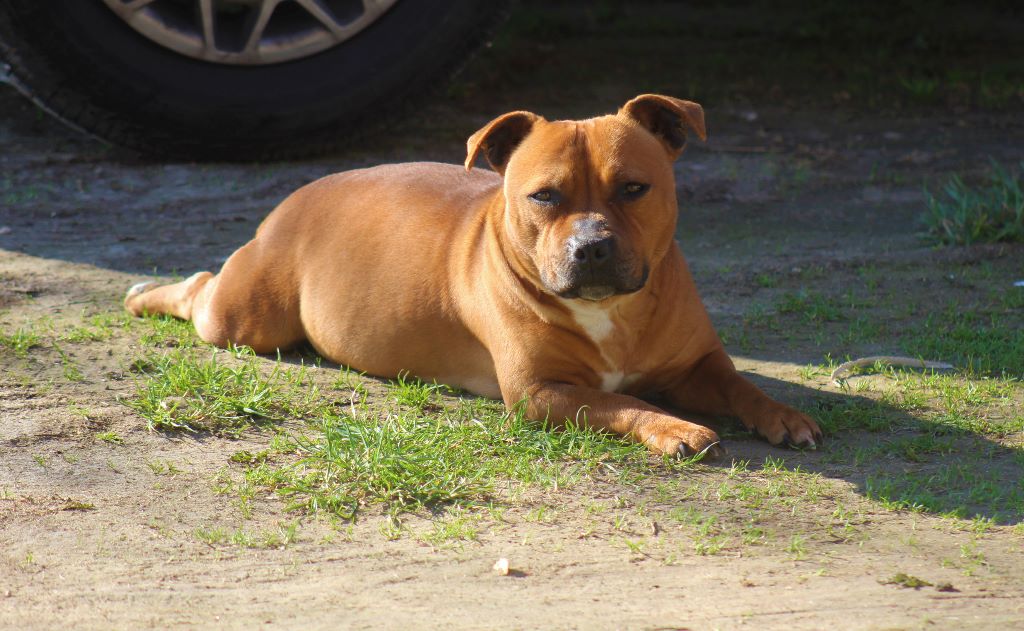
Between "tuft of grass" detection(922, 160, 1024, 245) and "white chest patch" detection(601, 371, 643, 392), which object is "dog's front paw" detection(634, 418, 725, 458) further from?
"tuft of grass" detection(922, 160, 1024, 245)

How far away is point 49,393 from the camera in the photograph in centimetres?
411

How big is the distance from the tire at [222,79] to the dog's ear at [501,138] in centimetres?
227

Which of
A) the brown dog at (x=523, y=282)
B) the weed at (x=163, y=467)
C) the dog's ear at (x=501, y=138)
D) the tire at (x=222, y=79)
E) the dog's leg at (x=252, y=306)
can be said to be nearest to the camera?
the weed at (x=163, y=467)

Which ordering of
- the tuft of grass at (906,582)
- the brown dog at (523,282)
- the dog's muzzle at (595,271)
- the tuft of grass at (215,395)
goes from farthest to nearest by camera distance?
the tuft of grass at (215,395) → the brown dog at (523,282) → the dog's muzzle at (595,271) → the tuft of grass at (906,582)

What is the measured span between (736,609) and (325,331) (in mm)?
2197

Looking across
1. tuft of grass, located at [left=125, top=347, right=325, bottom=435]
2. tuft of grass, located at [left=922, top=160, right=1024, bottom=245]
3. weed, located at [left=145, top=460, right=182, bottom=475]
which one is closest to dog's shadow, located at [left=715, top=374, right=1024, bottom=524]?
tuft of grass, located at [left=125, top=347, right=325, bottom=435]

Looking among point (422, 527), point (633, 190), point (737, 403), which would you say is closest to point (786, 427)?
point (737, 403)

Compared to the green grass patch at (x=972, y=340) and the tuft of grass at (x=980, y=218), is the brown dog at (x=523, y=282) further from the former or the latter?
the tuft of grass at (x=980, y=218)

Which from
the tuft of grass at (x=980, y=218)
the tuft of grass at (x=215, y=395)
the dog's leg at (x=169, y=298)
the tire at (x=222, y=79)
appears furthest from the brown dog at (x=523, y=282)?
the tuft of grass at (x=980, y=218)

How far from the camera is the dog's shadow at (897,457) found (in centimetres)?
336

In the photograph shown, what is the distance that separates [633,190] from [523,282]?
46cm

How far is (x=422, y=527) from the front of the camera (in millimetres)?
3229

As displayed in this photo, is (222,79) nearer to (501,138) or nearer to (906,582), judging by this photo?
(501,138)

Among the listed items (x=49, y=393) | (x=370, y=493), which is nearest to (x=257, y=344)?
(x=49, y=393)
